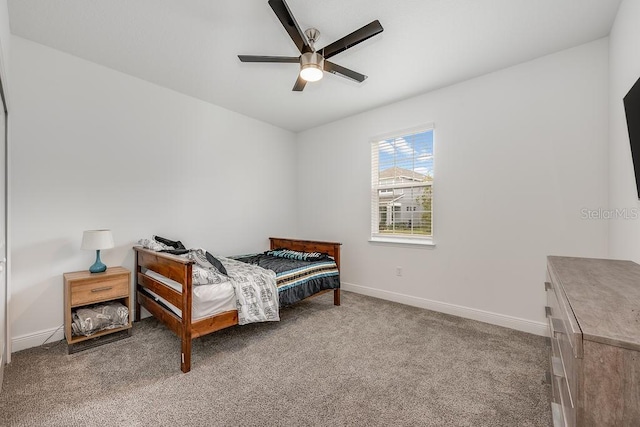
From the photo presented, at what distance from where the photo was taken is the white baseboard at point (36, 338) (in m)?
2.28

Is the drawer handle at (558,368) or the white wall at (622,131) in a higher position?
the white wall at (622,131)

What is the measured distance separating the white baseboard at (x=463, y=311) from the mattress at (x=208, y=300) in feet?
6.93

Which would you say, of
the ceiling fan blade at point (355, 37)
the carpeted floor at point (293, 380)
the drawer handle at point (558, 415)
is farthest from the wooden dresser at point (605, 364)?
the ceiling fan blade at point (355, 37)

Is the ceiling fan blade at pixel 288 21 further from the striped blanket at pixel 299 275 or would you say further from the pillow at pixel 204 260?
the striped blanket at pixel 299 275

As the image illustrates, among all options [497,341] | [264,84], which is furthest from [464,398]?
[264,84]

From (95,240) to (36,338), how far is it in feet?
3.15

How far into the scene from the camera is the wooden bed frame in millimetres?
2012

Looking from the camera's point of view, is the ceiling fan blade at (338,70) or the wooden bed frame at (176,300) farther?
the ceiling fan blade at (338,70)

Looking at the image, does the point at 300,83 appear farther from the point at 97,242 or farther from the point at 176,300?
the point at 97,242

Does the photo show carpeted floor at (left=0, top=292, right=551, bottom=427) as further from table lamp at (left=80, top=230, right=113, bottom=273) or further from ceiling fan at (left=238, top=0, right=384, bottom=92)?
ceiling fan at (left=238, top=0, right=384, bottom=92)

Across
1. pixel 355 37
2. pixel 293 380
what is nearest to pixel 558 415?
pixel 293 380

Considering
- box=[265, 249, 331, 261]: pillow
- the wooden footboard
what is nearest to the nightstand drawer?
box=[265, 249, 331, 261]: pillow

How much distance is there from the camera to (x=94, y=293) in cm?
238

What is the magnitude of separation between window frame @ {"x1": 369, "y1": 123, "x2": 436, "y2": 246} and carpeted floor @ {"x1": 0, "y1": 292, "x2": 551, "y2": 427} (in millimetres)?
1073
